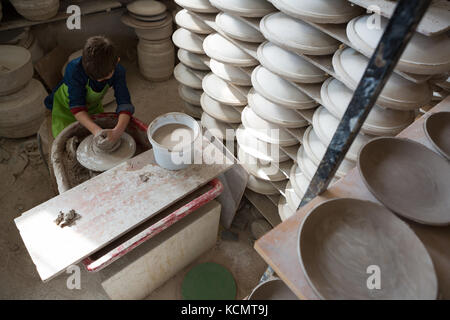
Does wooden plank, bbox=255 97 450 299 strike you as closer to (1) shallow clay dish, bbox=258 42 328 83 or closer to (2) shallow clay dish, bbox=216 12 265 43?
(1) shallow clay dish, bbox=258 42 328 83

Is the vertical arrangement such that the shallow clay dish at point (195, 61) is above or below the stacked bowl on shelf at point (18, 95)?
above

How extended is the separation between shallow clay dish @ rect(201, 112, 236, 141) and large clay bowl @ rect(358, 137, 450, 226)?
1.63 m

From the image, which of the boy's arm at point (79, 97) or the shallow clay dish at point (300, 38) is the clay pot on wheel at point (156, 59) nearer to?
the boy's arm at point (79, 97)

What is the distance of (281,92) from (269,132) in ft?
1.20

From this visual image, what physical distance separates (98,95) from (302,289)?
1960mm

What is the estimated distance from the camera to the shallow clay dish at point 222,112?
2.51 metres

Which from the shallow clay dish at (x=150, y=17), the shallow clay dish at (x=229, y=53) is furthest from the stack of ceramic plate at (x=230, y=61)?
the shallow clay dish at (x=150, y=17)

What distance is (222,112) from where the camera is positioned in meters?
2.53

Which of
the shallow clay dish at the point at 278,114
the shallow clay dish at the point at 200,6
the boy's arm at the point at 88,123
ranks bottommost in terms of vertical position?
the boy's arm at the point at 88,123

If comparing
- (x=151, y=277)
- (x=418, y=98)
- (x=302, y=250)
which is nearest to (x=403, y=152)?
(x=418, y=98)

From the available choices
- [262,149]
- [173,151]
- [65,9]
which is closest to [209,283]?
[262,149]

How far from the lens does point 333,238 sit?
A: 2.93 feet

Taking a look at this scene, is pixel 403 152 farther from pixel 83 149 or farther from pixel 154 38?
pixel 154 38

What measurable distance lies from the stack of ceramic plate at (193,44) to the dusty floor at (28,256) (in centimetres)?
125
